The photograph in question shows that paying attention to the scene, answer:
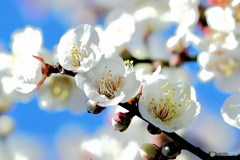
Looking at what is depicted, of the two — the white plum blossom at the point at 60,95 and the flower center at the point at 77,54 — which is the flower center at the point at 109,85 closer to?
the flower center at the point at 77,54

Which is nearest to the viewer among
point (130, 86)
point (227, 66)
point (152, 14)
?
point (130, 86)

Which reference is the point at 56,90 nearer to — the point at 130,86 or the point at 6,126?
the point at 6,126

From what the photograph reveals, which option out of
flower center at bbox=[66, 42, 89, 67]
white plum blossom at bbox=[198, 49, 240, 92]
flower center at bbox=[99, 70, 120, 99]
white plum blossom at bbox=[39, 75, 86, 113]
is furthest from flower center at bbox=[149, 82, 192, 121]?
white plum blossom at bbox=[39, 75, 86, 113]

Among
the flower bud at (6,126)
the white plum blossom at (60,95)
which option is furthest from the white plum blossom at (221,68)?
the flower bud at (6,126)

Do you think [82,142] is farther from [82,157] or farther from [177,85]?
[177,85]

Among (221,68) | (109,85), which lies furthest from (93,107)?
(221,68)
